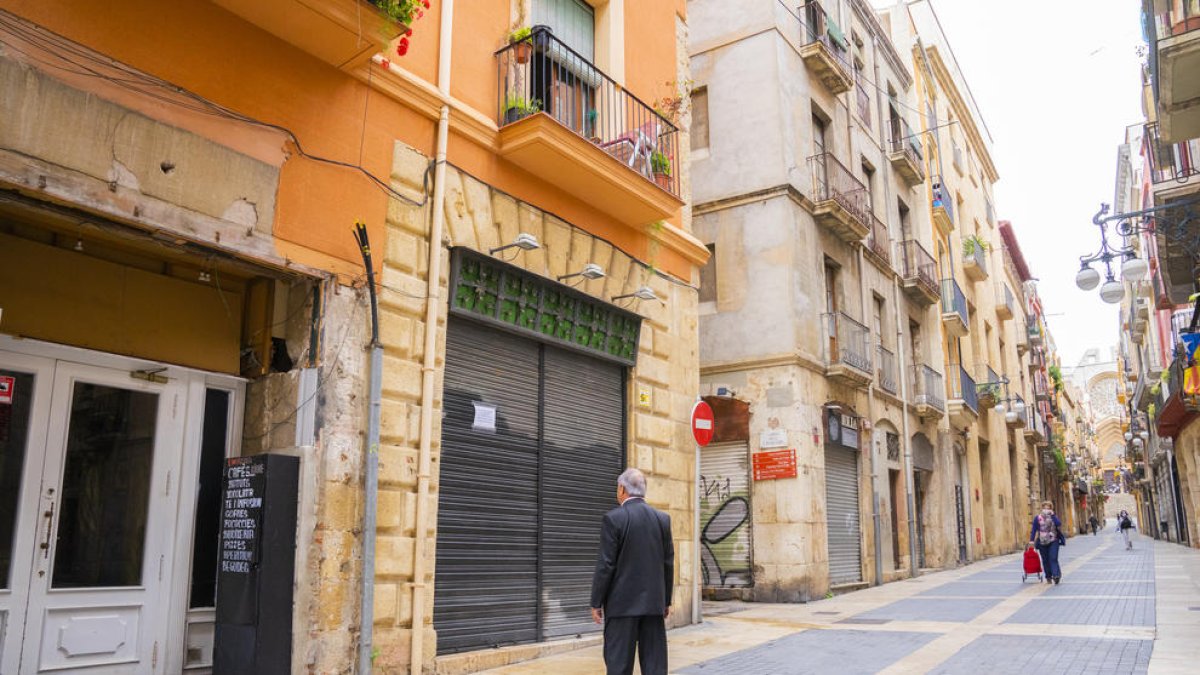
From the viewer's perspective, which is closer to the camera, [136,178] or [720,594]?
[136,178]

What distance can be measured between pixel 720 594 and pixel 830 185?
8.60 m

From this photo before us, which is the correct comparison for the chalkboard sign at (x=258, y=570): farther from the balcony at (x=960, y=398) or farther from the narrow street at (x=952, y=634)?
the balcony at (x=960, y=398)

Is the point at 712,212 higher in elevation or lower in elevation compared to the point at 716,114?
lower

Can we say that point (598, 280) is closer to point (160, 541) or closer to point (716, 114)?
point (160, 541)

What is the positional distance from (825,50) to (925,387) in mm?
9046

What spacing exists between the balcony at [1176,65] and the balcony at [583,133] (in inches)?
257

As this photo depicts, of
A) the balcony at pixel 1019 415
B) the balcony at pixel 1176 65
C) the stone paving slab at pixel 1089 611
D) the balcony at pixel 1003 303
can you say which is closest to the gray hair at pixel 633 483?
the stone paving slab at pixel 1089 611

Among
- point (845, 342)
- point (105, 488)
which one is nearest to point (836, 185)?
point (845, 342)

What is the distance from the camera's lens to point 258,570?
6445 mm

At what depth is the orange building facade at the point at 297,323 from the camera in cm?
614

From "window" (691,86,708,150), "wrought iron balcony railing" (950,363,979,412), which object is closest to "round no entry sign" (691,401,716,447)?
"window" (691,86,708,150)

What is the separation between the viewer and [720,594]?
51.5 ft

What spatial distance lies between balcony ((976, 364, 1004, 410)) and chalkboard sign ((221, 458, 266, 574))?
26.5 m

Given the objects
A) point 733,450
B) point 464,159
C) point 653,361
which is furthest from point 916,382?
point 464,159
